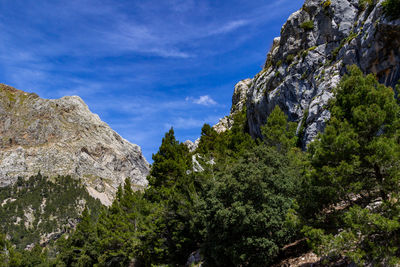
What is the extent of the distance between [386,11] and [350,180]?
959 inches

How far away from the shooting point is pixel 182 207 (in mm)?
27203

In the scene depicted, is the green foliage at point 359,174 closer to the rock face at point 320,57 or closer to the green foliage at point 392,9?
the rock face at point 320,57

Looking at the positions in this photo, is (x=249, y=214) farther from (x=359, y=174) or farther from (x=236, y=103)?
(x=236, y=103)

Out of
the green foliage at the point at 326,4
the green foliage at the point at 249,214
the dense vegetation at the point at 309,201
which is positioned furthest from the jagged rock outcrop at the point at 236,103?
the green foliage at the point at 249,214

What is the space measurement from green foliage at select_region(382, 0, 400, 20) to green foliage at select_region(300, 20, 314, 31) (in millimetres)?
18647

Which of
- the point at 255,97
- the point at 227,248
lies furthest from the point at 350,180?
the point at 255,97

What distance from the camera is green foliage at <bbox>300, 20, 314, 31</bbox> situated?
151 ft

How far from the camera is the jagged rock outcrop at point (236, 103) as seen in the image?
282 feet

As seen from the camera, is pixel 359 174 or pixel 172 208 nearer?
pixel 359 174

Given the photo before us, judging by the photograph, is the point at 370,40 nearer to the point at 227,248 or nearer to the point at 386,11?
the point at 386,11

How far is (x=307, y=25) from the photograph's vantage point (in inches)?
1834

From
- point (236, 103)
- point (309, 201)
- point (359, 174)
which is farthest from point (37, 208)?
point (359, 174)

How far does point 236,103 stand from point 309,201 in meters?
84.6

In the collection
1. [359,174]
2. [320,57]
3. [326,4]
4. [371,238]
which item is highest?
[326,4]
